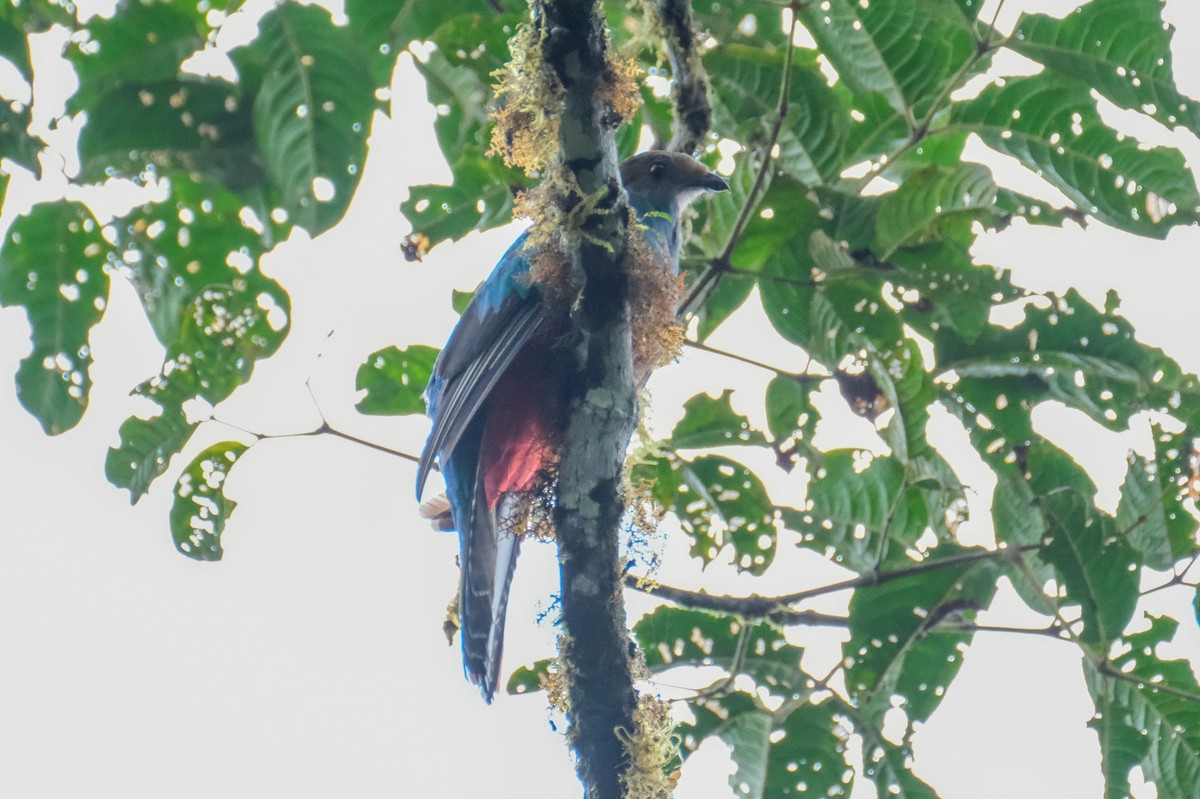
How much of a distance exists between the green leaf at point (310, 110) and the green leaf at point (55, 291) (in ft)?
1.74

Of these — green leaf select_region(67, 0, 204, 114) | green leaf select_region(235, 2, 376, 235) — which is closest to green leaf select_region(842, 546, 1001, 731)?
green leaf select_region(235, 2, 376, 235)

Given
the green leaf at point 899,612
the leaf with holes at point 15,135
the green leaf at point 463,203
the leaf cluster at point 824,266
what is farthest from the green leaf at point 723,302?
the leaf with holes at point 15,135

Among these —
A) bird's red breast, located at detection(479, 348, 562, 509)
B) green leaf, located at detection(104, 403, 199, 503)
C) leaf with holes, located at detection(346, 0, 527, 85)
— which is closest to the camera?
leaf with holes, located at detection(346, 0, 527, 85)

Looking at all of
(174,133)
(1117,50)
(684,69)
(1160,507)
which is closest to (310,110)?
(174,133)

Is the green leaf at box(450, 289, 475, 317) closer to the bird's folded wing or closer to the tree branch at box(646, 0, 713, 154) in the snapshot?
the bird's folded wing

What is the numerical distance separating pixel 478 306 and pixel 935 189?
1.38 m

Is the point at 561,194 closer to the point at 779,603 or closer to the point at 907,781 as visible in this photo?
the point at 779,603

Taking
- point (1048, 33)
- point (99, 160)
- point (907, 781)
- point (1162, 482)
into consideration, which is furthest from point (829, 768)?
point (99, 160)

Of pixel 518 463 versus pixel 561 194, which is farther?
pixel 518 463

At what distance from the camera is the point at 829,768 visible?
2920 mm

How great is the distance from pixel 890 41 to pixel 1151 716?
1676mm

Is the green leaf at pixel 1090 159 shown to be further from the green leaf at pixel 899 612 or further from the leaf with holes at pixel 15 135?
the leaf with holes at pixel 15 135

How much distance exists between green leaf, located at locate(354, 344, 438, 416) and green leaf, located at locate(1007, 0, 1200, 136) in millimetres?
1775

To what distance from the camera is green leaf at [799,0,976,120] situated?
2814mm
